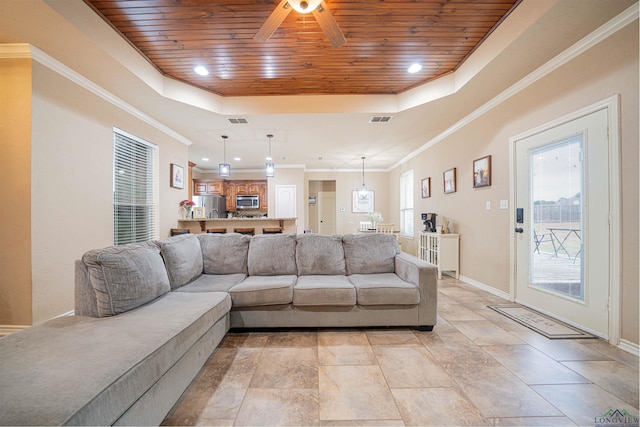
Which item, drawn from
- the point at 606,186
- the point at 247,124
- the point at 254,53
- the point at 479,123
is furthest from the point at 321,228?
the point at 606,186

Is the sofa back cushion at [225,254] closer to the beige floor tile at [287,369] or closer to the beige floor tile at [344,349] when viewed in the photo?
the beige floor tile at [287,369]

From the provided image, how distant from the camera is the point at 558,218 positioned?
7.93 feet

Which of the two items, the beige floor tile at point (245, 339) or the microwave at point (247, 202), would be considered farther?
the microwave at point (247, 202)

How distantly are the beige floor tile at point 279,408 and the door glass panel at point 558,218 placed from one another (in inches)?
104

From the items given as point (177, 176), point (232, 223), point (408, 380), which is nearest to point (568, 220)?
point (408, 380)

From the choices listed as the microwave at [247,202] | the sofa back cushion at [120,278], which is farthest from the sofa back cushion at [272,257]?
the microwave at [247,202]

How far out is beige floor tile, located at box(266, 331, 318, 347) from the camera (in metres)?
2.01

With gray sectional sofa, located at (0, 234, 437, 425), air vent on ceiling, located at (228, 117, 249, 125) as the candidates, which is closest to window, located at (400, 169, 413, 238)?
gray sectional sofa, located at (0, 234, 437, 425)

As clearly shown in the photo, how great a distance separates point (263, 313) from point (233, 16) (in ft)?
8.86

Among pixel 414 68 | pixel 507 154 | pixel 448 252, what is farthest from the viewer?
pixel 448 252

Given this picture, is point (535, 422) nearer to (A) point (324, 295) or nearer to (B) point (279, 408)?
(B) point (279, 408)

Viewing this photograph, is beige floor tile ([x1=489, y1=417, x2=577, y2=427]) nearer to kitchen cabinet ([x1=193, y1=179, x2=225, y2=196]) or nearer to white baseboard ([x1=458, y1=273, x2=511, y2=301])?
white baseboard ([x1=458, y1=273, x2=511, y2=301])

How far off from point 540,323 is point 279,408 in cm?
261

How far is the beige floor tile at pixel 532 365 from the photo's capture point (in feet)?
5.15
